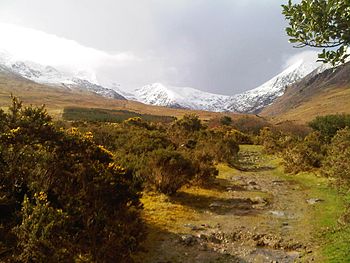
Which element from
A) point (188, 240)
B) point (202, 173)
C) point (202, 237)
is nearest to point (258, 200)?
point (202, 173)

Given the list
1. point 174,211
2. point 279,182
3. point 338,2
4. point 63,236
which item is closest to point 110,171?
point 63,236

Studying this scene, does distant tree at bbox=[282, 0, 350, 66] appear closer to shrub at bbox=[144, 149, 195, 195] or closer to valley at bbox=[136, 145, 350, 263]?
valley at bbox=[136, 145, 350, 263]

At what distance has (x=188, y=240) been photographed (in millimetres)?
9766

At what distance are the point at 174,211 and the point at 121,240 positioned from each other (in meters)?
4.84

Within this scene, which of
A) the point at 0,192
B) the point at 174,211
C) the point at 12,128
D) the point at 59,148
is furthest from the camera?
the point at 174,211

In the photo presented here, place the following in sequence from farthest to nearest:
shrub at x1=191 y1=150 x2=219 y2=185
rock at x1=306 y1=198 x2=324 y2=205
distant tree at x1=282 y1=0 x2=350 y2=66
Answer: shrub at x1=191 y1=150 x2=219 y2=185
rock at x1=306 y1=198 x2=324 y2=205
distant tree at x1=282 y1=0 x2=350 y2=66

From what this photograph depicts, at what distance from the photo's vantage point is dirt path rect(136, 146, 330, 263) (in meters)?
9.05

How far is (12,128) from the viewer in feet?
25.2

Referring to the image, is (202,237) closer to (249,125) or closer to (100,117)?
(249,125)

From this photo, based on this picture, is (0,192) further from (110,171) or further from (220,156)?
(220,156)

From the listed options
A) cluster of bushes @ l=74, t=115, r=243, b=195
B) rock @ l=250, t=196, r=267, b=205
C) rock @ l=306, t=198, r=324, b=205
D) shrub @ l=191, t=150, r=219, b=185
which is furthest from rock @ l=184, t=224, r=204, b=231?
rock @ l=306, t=198, r=324, b=205

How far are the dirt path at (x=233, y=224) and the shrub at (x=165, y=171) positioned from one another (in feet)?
1.55

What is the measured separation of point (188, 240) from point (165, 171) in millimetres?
4715

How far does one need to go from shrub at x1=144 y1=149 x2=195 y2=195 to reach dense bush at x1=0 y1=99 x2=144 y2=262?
472 centimetres
